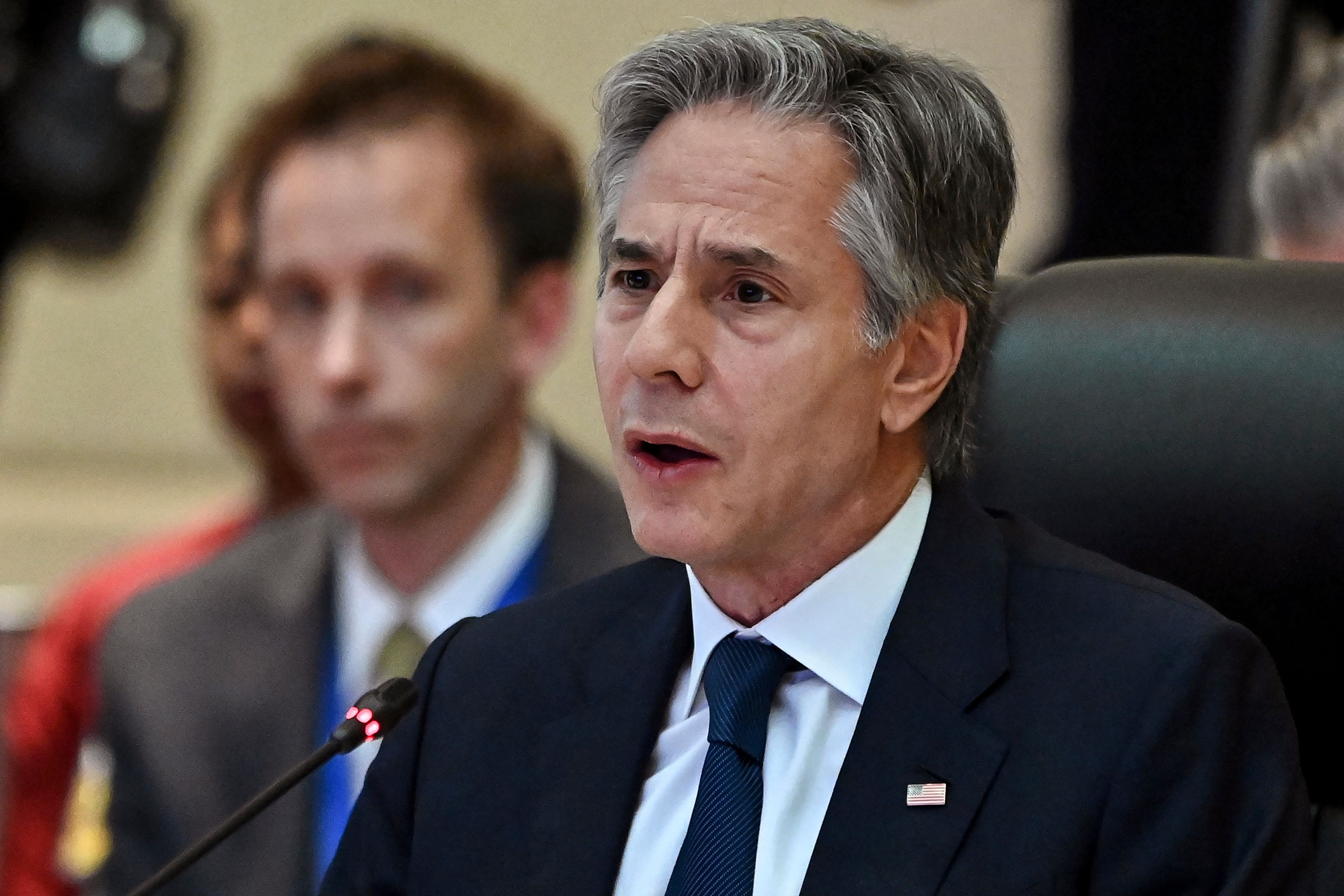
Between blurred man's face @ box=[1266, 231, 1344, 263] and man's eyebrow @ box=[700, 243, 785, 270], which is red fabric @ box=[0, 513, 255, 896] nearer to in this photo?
man's eyebrow @ box=[700, 243, 785, 270]

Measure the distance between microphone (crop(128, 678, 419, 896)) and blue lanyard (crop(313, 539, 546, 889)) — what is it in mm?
1054

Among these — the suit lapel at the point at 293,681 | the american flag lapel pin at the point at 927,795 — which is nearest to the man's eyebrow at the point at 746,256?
the american flag lapel pin at the point at 927,795

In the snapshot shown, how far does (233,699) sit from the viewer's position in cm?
242

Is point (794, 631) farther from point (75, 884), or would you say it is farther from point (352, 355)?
point (75, 884)

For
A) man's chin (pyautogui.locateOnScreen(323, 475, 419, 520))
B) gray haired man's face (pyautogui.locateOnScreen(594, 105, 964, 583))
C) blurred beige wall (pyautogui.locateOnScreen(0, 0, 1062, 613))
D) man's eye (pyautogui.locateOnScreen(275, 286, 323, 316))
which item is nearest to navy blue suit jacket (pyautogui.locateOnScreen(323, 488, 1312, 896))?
gray haired man's face (pyautogui.locateOnScreen(594, 105, 964, 583))

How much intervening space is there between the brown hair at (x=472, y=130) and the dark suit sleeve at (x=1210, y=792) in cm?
166

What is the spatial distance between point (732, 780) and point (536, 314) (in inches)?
60.7

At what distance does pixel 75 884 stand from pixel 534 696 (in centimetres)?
152

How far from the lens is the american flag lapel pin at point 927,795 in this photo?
47.7 inches

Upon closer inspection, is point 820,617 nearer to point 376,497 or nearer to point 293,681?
point 293,681

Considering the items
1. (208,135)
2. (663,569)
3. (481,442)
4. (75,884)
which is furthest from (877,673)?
(208,135)

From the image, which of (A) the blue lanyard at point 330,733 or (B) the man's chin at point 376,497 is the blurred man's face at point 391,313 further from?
(A) the blue lanyard at point 330,733

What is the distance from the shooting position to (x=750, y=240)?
129 centimetres

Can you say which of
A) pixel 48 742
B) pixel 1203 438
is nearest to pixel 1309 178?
pixel 1203 438
